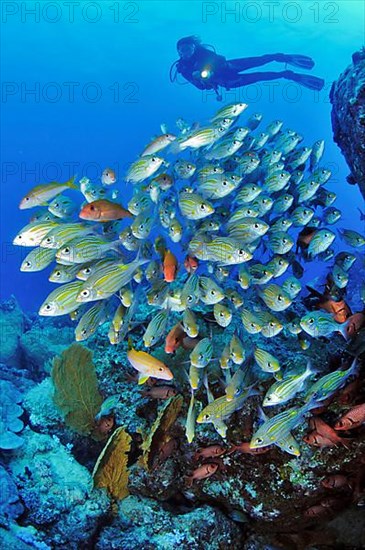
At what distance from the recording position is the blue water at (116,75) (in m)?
35.0

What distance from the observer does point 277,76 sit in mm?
12984

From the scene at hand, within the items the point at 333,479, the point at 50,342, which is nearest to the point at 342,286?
the point at 333,479

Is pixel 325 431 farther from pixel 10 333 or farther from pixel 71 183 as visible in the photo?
pixel 10 333

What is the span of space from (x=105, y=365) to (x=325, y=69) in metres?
45.4

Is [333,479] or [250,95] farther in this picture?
[250,95]

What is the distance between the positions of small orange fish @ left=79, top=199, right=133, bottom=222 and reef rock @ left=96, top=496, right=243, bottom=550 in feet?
10.3

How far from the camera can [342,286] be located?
14.2 feet

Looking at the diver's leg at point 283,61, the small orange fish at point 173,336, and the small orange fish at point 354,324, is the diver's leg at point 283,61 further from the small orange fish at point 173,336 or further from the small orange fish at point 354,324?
the small orange fish at point 173,336

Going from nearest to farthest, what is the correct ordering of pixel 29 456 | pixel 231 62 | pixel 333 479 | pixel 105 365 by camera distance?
pixel 333 479 → pixel 29 456 → pixel 105 365 → pixel 231 62

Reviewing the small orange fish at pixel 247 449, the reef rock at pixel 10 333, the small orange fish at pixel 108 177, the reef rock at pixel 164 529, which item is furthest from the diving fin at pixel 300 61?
the reef rock at pixel 164 529

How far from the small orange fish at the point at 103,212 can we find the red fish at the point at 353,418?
2.63 meters

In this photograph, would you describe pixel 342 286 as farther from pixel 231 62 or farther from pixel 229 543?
pixel 231 62

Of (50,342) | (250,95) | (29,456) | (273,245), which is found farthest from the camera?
(250,95)

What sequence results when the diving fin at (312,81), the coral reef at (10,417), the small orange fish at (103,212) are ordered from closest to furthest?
1. the small orange fish at (103,212)
2. the coral reef at (10,417)
3. the diving fin at (312,81)
